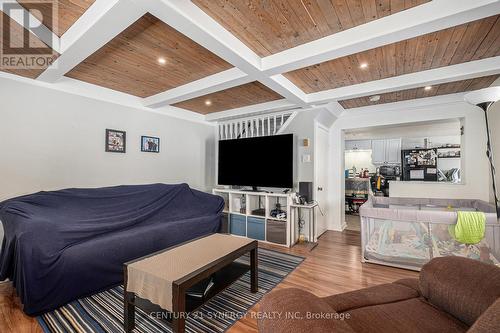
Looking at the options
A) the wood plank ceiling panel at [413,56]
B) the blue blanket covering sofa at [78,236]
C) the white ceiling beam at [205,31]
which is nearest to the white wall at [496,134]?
the wood plank ceiling panel at [413,56]

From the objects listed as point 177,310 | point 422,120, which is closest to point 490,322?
point 177,310

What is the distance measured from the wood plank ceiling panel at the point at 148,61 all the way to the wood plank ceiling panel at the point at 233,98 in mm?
617

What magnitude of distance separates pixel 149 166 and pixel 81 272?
2.04 m

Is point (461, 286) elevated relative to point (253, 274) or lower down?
elevated

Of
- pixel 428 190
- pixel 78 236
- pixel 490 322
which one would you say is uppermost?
pixel 428 190

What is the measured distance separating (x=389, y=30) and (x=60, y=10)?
2.52 metres

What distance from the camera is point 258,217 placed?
13.0ft

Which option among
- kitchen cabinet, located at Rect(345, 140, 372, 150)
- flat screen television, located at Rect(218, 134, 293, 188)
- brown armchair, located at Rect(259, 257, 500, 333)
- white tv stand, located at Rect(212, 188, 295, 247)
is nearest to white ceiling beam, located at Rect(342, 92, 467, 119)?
flat screen television, located at Rect(218, 134, 293, 188)

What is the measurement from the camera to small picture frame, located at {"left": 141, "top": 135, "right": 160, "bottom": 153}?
3.78 metres

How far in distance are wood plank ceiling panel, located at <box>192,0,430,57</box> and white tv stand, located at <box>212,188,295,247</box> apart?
2366 millimetres

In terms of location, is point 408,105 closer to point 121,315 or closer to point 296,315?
point 296,315

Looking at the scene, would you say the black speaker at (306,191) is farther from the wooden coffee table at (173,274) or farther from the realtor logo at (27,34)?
the realtor logo at (27,34)

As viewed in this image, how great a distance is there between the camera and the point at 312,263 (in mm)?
2998

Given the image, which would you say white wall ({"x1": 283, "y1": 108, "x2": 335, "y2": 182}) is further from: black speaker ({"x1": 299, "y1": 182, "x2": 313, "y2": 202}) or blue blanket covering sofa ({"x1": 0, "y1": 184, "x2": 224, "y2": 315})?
blue blanket covering sofa ({"x1": 0, "y1": 184, "x2": 224, "y2": 315})
